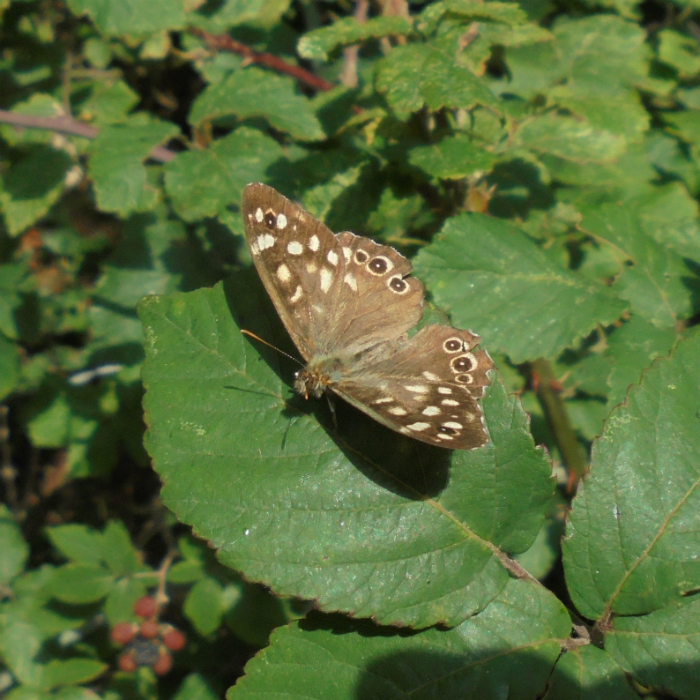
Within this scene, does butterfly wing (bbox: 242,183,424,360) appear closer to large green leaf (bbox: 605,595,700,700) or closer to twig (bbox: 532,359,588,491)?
twig (bbox: 532,359,588,491)

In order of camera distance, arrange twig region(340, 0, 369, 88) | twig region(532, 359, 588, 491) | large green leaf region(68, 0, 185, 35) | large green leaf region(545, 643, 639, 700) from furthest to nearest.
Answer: twig region(340, 0, 369, 88), large green leaf region(68, 0, 185, 35), twig region(532, 359, 588, 491), large green leaf region(545, 643, 639, 700)

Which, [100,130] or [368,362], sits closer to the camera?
[368,362]

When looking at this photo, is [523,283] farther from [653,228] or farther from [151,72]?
[151,72]

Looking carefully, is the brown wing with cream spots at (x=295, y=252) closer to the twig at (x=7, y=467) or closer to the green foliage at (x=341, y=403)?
the green foliage at (x=341, y=403)

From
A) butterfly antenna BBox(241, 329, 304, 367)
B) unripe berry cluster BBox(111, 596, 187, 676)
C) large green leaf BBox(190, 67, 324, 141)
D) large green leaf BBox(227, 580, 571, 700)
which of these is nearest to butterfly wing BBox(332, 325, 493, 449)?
butterfly antenna BBox(241, 329, 304, 367)

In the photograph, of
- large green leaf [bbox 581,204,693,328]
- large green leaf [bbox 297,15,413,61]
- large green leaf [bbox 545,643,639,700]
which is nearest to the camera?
large green leaf [bbox 545,643,639,700]

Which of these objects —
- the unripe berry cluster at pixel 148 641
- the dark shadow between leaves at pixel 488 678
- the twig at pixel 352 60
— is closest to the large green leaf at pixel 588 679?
the dark shadow between leaves at pixel 488 678

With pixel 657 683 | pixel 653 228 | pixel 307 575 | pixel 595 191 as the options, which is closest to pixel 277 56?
pixel 595 191
